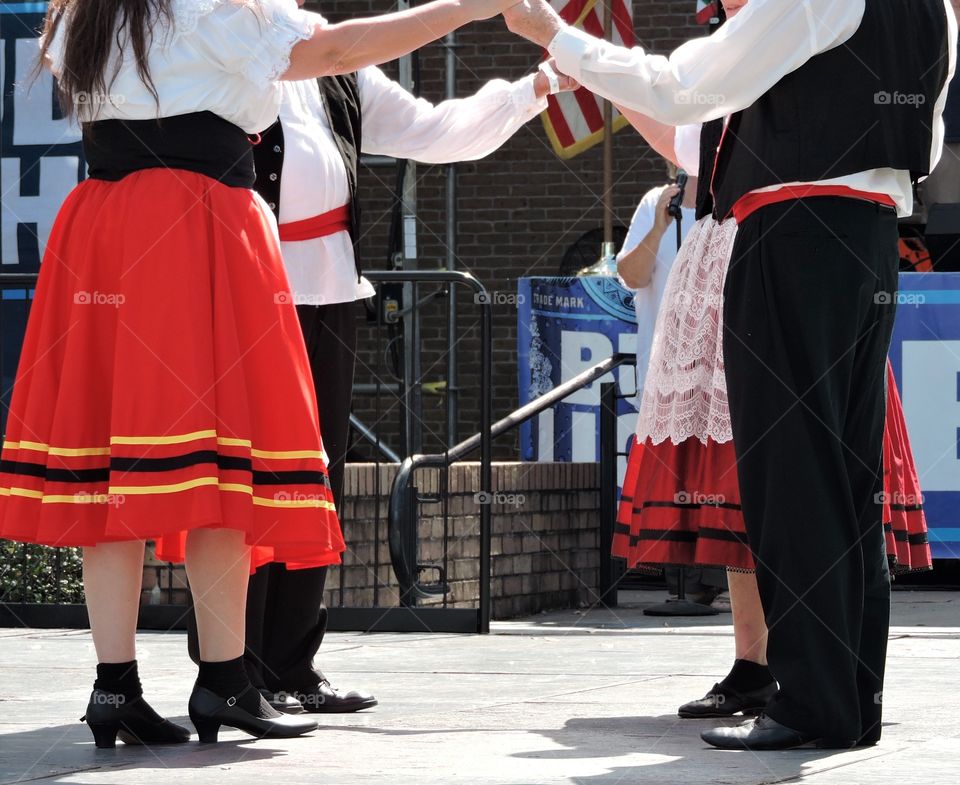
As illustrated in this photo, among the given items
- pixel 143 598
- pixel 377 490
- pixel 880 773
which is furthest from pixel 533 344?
pixel 880 773

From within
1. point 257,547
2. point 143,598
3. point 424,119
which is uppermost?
point 424,119

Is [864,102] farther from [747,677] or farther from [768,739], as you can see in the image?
[747,677]

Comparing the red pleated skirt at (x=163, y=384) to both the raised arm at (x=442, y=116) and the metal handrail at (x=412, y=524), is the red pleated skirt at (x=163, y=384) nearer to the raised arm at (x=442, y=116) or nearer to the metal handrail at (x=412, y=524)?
the raised arm at (x=442, y=116)

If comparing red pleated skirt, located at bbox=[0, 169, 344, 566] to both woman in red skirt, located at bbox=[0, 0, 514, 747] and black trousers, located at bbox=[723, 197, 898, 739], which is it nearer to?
woman in red skirt, located at bbox=[0, 0, 514, 747]

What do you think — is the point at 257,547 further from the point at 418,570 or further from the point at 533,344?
the point at 533,344

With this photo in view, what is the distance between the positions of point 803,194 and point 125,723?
1.65 meters

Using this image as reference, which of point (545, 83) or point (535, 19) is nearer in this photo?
point (535, 19)

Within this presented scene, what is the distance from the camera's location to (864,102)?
122 inches

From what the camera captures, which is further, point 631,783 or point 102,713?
point 102,713

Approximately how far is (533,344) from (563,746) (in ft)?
14.9

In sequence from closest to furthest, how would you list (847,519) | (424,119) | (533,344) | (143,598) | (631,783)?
1. (631,783)
2. (847,519)
3. (424,119)
4. (143,598)
5. (533,344)

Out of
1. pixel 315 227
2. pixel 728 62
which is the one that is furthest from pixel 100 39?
pixel 728 62

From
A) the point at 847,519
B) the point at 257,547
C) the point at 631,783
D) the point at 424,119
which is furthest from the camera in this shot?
the point at 424,119

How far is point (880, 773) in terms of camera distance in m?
2.81
